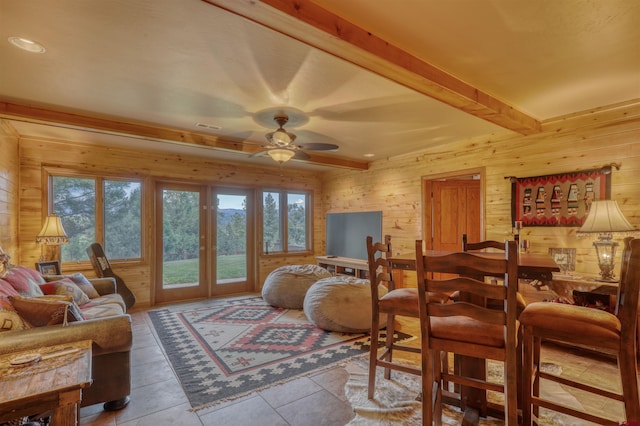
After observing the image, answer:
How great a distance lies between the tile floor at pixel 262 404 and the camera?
201 centimetres

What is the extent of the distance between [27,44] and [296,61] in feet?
5.94

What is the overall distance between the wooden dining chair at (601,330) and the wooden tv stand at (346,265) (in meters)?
3.70

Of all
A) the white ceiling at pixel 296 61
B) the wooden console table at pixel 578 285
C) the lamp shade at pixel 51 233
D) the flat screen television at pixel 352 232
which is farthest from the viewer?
the flat screen television at pixel 352 232

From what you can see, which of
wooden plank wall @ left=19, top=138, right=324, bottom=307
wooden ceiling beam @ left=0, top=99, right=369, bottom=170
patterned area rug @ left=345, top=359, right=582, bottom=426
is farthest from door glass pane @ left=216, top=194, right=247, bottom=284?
patterned area rug @ left=345, top=359, right=582, bottom=426

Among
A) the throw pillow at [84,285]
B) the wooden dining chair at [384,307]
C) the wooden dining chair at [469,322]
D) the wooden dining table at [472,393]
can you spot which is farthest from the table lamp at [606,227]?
the throw pillow at [84,285]

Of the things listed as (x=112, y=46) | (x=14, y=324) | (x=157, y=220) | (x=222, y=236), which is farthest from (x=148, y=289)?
(x=112, y=46)

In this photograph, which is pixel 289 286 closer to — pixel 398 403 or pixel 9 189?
pixel 398 403

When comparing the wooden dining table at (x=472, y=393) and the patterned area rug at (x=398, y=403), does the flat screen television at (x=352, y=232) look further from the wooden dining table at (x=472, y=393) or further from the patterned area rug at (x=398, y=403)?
the wooden dining table at (x=472, y=393)

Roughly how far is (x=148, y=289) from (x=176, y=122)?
2892 millimetres

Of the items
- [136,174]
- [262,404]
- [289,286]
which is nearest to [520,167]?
[289,286]

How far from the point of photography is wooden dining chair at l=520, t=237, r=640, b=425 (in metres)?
1.46

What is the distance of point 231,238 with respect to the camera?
19.3 ft

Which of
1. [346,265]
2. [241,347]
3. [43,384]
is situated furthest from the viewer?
[346,265]

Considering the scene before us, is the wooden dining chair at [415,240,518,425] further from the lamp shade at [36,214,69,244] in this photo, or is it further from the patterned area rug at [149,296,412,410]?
the lamp shade at [36,214,69,244]
